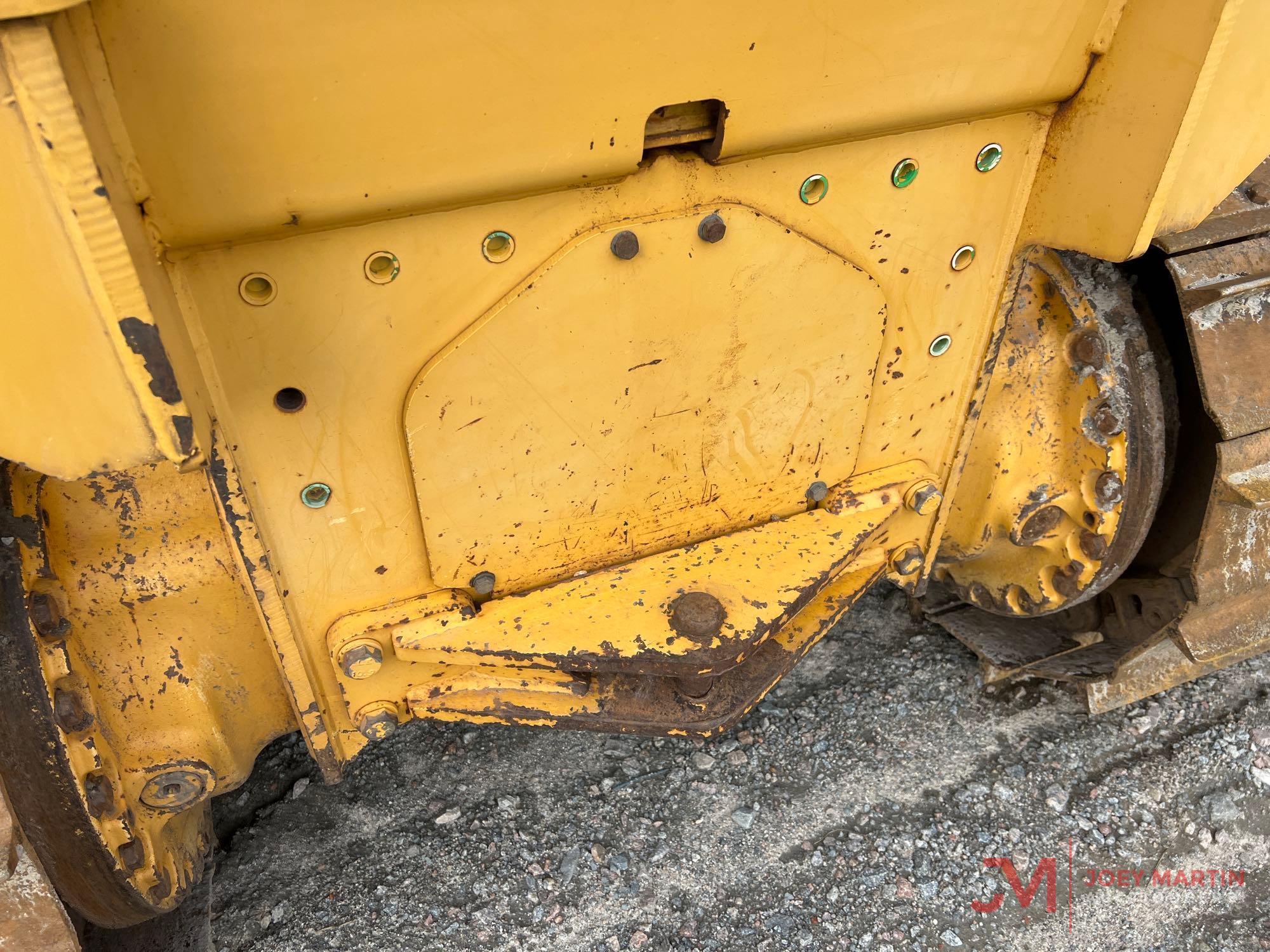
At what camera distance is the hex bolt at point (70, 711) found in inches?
46.8

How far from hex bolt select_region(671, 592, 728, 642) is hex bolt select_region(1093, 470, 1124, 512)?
28.5 inches

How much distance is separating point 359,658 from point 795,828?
1.02m

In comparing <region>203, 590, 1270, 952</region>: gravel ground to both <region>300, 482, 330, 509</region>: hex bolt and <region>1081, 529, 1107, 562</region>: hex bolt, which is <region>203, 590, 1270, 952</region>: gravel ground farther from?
<region>300, 482, 330, 509</region>: hex bolt

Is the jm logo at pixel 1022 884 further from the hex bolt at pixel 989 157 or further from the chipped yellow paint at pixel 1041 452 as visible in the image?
the hex bolt at pixel 989 157

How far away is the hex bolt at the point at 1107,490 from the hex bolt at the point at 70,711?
5.19 ft

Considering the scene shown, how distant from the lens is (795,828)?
1891 millimetres

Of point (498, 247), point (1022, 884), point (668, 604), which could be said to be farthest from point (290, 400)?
point (1022, 884)

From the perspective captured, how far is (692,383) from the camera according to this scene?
130 cm

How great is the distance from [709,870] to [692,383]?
1022 millimetres

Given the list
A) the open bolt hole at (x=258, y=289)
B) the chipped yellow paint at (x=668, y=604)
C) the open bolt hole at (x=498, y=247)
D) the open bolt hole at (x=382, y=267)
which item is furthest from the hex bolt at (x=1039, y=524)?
the open bolt hole at (x=258, y=289)

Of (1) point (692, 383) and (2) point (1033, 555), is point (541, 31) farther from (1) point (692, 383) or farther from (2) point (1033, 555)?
(2) point (1033, 555)

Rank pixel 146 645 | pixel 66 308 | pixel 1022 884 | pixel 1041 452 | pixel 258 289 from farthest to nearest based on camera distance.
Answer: pixel 1022 884 < pixel 1041 452 < pixel 146 645 < pixel 258 289 < pixel 66 308

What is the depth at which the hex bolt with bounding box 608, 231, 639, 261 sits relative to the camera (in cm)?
111

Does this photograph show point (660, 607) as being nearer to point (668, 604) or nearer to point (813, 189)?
point (668, 604)
